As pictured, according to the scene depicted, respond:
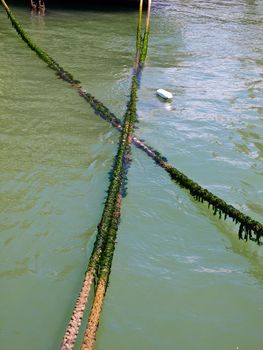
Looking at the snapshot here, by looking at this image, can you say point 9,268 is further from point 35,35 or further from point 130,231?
point 35,35

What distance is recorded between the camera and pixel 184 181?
5.61 meters

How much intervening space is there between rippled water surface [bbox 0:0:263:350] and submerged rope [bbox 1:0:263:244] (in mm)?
172

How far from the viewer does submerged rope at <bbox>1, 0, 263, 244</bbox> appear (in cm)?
462

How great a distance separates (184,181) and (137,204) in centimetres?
67

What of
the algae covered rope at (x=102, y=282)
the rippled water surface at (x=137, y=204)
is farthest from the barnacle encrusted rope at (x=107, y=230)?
the rippled water surface at (x=137, y=204)

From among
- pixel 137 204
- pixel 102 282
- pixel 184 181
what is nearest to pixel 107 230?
pixel 102 282

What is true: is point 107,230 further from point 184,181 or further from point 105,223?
point 184,181

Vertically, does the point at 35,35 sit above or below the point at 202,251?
above

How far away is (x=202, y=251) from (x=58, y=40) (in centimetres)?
1045

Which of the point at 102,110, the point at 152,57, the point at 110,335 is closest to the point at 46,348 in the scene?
the point at 110,335

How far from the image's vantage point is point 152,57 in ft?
41.3

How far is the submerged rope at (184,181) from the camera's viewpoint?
4625 mm

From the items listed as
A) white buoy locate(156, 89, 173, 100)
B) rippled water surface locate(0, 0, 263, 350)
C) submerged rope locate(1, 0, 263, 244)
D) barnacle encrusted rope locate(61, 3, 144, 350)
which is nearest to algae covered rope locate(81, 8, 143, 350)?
barnacle encrusted rope locate(61, 3, 144, 350)

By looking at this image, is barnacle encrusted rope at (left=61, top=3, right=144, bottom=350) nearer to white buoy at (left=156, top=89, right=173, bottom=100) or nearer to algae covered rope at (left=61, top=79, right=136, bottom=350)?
algae covered rope at (left=61, top=79, right=136, bottom=350)
